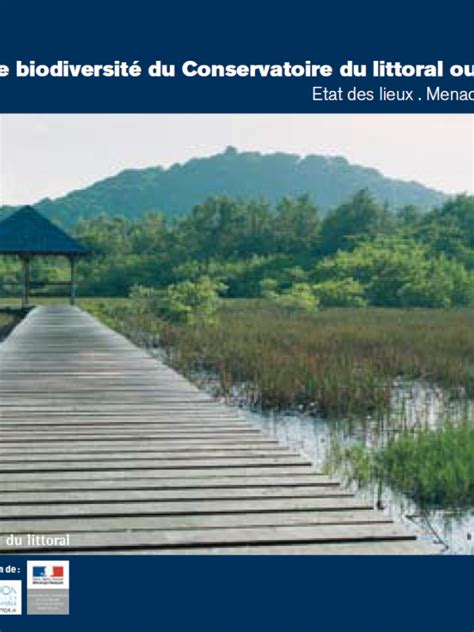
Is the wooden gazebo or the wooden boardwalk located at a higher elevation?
the wooden gazebo

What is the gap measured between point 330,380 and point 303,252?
29.8 m

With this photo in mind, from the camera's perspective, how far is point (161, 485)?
349cm

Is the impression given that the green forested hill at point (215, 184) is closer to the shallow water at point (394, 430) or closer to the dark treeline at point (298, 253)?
the dark treeline at point (298, 253)

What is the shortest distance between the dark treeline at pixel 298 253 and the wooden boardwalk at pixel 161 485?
2199 centimetres

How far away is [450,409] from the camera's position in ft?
25.5

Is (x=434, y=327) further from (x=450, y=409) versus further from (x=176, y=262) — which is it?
(x=176, y=262)

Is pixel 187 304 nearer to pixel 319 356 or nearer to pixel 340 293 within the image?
pixel 319 356

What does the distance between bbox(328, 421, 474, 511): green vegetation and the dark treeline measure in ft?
68.1
